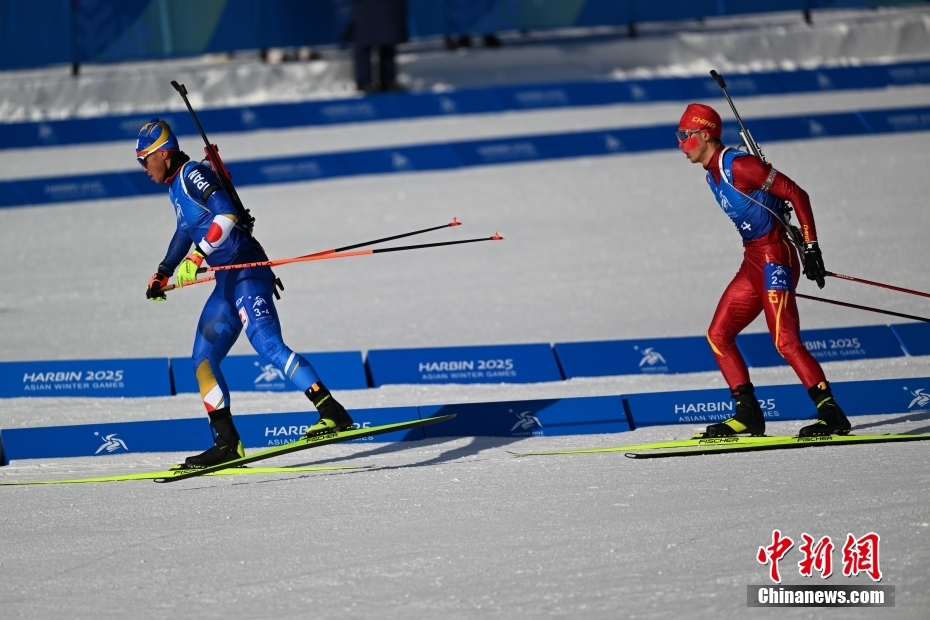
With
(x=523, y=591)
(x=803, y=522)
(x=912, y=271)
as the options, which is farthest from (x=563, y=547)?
(x=912, y=271)

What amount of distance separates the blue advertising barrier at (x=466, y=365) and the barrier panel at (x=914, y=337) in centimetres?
242

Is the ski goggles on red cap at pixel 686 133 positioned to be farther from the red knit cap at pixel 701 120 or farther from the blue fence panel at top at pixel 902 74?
the blue fence panel at top at pixel 902 74

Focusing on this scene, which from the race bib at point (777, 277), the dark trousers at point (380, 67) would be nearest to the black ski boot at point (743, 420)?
the race bib at point (777, 277)

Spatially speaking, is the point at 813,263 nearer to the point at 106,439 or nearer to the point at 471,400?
the point at 471,400

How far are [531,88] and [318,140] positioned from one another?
9.09ft

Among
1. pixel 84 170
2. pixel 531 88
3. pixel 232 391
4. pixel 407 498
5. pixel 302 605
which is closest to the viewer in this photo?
pixel 302 605

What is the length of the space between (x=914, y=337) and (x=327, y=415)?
4.39 m

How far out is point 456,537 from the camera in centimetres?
581

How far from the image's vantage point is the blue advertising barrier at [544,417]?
7.67 m

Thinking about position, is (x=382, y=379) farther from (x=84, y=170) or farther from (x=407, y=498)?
(x=84, y=170)

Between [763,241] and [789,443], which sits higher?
[763,241]

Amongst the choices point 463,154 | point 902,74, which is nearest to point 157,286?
point 463,154

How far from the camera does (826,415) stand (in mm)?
6738

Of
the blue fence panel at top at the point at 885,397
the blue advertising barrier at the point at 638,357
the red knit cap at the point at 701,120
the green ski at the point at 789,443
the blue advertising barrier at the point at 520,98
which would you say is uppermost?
the blue advertising barrier at the point at 520,98
